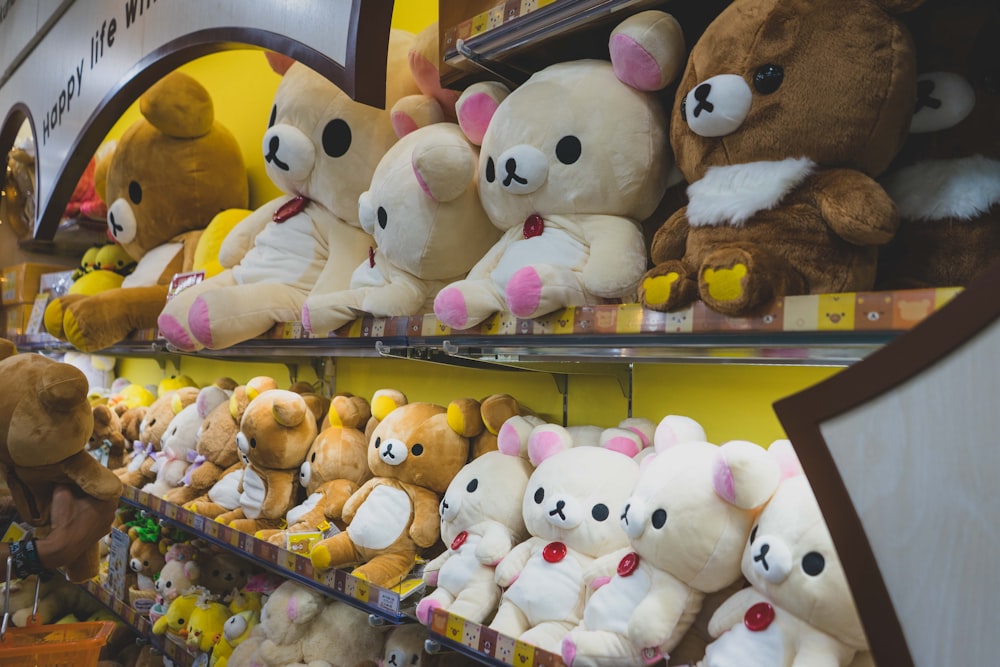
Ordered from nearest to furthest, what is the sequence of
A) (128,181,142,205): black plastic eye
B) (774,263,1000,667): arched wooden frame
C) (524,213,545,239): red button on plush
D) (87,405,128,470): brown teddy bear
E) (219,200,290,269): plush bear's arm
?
(774,263,1000,667): arched wooden frame → (524,213,545,239): red button on plush → (219,200,290,269): plush bear's arm → (128,181,142,205): black plastic eye → (87,405,128,470): brown teddy bear

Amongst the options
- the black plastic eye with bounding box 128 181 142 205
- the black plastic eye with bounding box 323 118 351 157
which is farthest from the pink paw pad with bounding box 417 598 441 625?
the black plastic eye with bounding box 128 181 142 205

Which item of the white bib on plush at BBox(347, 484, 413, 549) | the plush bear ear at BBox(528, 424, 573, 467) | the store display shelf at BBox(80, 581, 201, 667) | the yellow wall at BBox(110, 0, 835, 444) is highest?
the yellow wall at BBox(110, 0, 835, 444)

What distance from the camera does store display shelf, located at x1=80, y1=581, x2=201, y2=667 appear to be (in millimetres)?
2137

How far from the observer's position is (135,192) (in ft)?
8.41

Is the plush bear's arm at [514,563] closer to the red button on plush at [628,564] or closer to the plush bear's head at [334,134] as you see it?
the red button on plush at [628,564]

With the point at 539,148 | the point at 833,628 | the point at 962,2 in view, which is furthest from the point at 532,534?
the point at 962,2

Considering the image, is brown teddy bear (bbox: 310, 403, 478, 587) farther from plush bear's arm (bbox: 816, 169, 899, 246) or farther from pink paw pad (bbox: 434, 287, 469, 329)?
plush bear's arm (bbox: 816, 169, 899, 246)

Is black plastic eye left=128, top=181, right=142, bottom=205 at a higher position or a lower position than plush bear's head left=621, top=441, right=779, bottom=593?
higher

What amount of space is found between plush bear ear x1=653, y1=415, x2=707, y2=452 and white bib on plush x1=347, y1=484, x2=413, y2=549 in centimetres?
65

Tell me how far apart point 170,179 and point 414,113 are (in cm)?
126

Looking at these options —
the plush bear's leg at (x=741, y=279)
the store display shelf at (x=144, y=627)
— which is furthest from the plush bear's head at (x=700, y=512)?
the store display shelf at (x=144, y=627)

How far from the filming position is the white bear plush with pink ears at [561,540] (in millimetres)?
1201

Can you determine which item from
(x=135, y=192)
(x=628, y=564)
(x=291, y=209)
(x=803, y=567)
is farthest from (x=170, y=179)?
(x=803, y=567)

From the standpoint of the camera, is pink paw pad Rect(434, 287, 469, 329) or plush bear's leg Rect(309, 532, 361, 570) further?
plush bear's leg Rect(309, 532, 361, 570)
